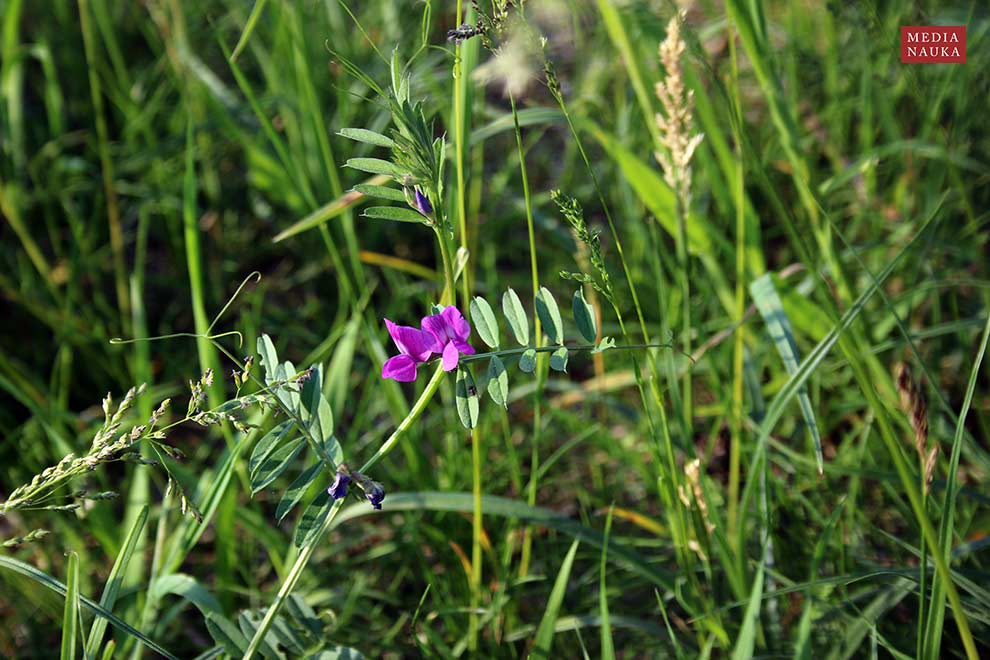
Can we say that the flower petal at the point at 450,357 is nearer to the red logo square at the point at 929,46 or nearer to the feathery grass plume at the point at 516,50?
the feathery grass plume at the point at 516,50

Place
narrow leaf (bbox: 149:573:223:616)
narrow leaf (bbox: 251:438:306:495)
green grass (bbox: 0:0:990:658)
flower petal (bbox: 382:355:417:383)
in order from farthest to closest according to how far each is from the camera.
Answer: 1. narrow leaf (bbox: 149:573:223:616)
2. green grass (bbox: 0:0:990:658)
3. narrow leaf (bbox: 251:438:306:495)
4. flower petal (bbox: 382:355:417:383)

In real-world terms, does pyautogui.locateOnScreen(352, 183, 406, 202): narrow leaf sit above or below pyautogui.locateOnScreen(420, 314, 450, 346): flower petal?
above

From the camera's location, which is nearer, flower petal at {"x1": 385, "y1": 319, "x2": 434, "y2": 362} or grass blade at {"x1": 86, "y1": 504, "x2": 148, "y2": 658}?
flower petal at {"x1": 385, "y1": 319, "x2": 434, "y2": 362}

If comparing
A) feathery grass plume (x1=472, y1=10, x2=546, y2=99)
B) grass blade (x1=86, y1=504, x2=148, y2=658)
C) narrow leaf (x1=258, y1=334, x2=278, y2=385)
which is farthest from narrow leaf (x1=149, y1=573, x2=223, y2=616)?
feathery grass plume (x1=472, y1=10, x2=546, y2=99)

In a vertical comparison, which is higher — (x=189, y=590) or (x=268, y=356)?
(x=268, y=356)

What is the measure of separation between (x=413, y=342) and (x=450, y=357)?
Result: 4 cm

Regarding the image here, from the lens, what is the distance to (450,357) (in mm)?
848

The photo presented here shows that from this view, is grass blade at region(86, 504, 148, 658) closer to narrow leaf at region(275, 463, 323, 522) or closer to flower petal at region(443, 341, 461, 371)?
narrow leaf at region(275, 463, 323, 522)

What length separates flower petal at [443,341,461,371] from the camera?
84 cm

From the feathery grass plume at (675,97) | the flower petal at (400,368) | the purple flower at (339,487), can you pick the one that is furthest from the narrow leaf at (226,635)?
the feathery grass plume at (675,97)

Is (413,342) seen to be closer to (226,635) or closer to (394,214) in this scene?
(394,214)

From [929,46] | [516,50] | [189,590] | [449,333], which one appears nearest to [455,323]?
[449,333]

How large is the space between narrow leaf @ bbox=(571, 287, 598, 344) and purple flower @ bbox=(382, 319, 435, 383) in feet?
0.65

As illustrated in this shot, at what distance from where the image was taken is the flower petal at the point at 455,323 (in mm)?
850
